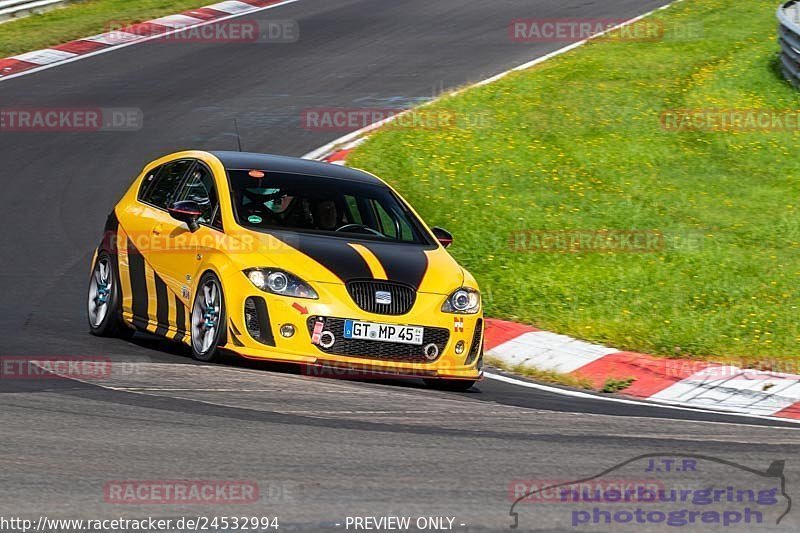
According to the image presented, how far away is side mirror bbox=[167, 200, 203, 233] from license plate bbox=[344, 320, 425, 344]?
5.23 feet

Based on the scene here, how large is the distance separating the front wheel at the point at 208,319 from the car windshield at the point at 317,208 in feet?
1.88

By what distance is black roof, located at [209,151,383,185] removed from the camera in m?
10.5

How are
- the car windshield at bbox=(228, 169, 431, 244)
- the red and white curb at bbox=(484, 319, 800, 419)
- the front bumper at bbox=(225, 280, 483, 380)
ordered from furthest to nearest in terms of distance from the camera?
the car windshield at bbox=(228, 169, 431, 244)
the red and white curb at bbox=(484, 319, 800, 419)
the front bumper at bbox=(225, 280, 483, 380)

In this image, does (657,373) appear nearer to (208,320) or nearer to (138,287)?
(208,320)

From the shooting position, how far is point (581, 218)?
14.7 m

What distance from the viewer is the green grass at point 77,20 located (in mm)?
24516

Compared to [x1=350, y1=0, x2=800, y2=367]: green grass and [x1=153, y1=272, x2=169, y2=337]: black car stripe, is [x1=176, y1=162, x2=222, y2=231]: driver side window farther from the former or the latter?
[x1=350, y1=0, x2=800, y2=367]: green grass

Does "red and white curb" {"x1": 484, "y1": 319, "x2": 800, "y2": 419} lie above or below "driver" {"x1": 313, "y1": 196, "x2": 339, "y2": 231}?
below

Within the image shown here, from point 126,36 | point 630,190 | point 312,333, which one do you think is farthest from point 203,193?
point 126,36

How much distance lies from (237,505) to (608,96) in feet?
51.5

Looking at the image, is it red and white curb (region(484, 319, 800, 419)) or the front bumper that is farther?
red and white curb (region(484, 319, 800, 419))

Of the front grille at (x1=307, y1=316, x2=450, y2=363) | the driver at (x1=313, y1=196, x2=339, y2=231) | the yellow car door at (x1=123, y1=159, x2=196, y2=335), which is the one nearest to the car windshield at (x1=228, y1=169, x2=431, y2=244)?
the driver at (x1=313, y1=196, x2=339, y2=231)

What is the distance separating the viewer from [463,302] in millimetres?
9648

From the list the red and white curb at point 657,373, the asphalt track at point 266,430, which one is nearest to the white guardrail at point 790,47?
the asphalt track at point 266,430
